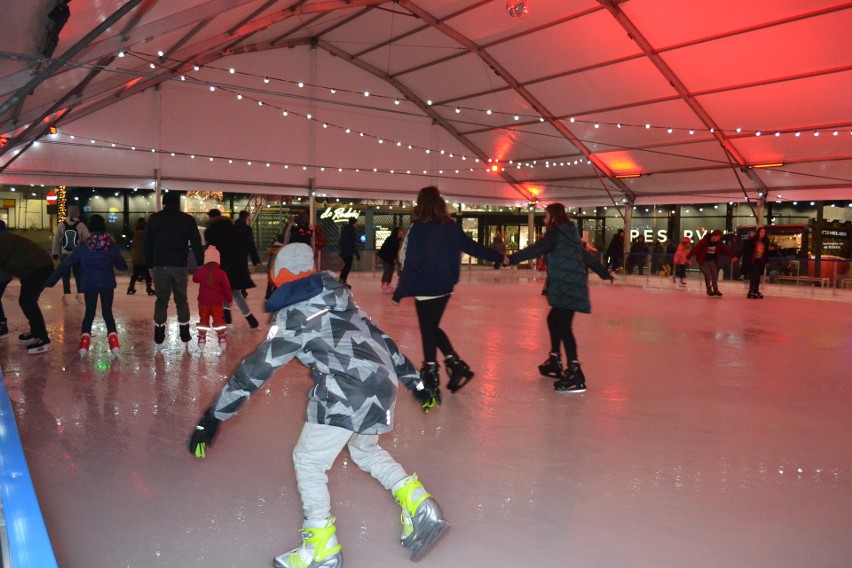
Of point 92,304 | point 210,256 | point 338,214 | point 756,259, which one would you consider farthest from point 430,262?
point 338,214

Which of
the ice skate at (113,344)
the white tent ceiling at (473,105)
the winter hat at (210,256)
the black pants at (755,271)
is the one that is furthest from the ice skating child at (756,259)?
the ice skate at (113,344)

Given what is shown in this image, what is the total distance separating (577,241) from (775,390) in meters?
1.56

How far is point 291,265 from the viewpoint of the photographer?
2.06 m

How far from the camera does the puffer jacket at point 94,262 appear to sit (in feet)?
16.4

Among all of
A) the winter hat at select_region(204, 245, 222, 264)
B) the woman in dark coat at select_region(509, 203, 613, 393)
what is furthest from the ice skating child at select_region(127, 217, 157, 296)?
the woman in dark coat at select_region(509, 203, 613, 393)

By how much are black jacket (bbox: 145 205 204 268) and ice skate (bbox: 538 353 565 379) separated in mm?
2663

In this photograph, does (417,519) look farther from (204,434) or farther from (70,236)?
(70,236)

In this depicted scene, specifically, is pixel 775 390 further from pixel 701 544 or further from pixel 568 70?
pixel 568 70

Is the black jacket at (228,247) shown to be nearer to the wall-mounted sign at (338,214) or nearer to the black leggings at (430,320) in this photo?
the black leggings at (430,320)

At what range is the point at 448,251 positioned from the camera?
4.02m

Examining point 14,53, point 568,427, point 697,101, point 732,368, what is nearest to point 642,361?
point 732,368

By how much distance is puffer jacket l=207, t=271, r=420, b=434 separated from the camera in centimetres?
198

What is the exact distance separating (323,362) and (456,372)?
7.29 ft

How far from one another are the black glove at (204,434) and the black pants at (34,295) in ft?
13.4
